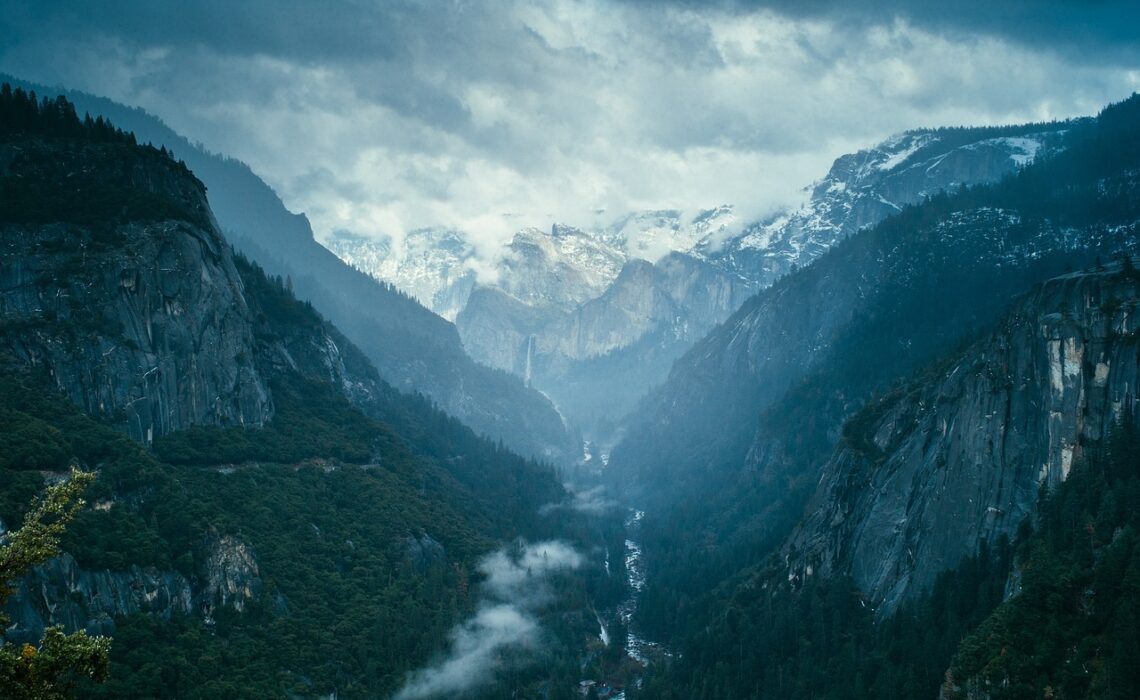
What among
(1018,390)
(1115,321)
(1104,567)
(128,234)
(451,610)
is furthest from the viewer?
(451,610)

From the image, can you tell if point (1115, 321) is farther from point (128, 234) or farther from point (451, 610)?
point (128, 234)

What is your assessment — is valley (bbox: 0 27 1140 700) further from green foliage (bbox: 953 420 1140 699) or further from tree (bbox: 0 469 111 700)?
tree (bbox: 0 469 111 700)

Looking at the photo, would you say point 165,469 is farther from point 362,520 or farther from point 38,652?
point 38,652

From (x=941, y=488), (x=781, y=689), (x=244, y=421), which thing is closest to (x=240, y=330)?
(x=244, y=421)

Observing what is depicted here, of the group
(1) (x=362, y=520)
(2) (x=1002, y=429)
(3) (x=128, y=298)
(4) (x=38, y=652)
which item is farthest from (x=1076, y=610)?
(3) (x=128, y=298)

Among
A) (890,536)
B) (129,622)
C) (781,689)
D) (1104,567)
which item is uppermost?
(890,536)

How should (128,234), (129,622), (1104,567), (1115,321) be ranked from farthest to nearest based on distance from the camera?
(128,234), (1115,321), (129,622), (1104,567)

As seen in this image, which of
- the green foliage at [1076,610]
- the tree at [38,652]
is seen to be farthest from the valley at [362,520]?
the tree at [38,652]

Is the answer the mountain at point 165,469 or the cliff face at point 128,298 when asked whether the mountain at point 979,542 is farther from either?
the cliff face at point 128,298

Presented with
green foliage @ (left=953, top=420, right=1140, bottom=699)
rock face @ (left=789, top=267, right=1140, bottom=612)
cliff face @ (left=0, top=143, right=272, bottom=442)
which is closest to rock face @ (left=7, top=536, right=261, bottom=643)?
cliff face @ (left=0, top=143, right=272, bottom=442)
